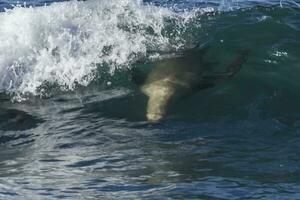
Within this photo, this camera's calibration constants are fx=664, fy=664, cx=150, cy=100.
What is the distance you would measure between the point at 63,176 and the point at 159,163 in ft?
2.97

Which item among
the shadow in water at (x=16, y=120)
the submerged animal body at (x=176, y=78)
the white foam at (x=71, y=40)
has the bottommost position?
the shadow in water at (x=16, y=120)

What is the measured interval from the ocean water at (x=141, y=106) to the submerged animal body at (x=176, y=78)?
0.12 m

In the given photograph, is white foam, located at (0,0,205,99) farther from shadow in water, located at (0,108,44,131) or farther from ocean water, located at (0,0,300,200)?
shadow in water, located at (0,108,44,131)

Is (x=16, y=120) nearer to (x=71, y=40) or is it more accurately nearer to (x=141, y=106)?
(x=141, y=106)

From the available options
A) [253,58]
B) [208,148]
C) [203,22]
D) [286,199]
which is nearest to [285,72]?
[253,58]

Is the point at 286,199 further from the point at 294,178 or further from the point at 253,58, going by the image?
the point at 253,58

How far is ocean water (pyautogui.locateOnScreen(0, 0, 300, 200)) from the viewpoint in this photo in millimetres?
5715

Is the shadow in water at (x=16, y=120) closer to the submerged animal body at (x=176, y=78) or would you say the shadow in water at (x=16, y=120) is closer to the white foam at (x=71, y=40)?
the white foam at (x=71, y=40)

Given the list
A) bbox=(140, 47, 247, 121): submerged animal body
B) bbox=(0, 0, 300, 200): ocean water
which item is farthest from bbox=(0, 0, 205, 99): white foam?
bbox=(140, 47, 247, 121): submerged animal body

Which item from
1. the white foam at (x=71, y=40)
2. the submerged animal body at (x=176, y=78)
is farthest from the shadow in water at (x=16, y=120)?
the submerged animal body at (x=176, y=78)

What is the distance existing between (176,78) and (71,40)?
1.97 m

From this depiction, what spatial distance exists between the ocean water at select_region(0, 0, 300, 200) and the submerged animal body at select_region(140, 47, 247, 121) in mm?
118

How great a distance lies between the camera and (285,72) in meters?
8.98

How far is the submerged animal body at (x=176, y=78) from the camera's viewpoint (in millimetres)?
8352
